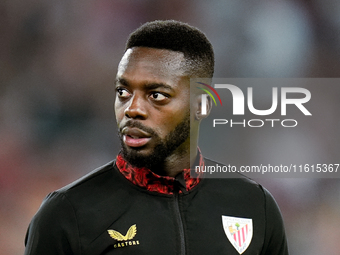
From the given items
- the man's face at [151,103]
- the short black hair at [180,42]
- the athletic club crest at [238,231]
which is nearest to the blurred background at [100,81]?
the athletic club crest at [238,231]

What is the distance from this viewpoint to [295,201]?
5559 millimetres

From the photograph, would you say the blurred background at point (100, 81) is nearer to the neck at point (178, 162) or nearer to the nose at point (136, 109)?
the neck at point (178, 162)

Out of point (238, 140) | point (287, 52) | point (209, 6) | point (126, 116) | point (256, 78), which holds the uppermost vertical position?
point (209, 6)

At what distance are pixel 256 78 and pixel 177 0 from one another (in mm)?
1307

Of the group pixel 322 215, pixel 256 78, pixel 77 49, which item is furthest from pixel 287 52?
pixel 77 49

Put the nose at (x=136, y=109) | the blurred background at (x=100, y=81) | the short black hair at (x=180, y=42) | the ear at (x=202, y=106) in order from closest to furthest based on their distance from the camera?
1. the nose at (x=136, y=109)
2. the short black hair at (x=180, y=42)
3. the ear at (x=202, y=106)
4. the blurred background at (x=100, y=81)

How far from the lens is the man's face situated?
2336mm

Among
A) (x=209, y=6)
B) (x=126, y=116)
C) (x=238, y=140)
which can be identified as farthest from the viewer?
(x=209, y=6)

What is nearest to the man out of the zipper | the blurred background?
the zipper

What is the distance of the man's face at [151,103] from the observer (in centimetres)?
234

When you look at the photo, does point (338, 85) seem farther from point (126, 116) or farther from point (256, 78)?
point (126, 116)

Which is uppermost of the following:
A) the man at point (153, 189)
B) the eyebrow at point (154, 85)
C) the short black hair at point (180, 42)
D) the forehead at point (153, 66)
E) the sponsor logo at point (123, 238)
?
the short black hair at point (180, 42)

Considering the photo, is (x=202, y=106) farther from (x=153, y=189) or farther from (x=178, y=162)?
(x=153, y=189)

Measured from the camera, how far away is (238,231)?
8.40 feet
